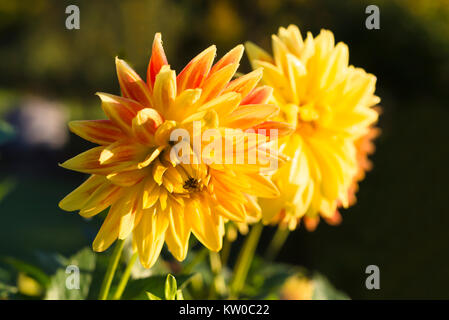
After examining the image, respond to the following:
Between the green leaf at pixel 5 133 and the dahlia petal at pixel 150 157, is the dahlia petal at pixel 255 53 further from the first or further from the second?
the green leaf at pixel 5 133

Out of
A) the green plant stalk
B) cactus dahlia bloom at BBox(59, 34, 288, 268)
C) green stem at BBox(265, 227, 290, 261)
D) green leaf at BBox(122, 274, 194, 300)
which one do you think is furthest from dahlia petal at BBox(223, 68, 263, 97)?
green stem at BBox(265, 227, 290, 261)

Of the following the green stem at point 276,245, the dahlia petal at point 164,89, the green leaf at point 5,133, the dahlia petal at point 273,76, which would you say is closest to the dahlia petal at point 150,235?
the dahlia petal at point 164,89

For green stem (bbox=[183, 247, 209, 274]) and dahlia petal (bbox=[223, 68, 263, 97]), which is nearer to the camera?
dahlia petal (bbox=[223, 68, 263, 97])

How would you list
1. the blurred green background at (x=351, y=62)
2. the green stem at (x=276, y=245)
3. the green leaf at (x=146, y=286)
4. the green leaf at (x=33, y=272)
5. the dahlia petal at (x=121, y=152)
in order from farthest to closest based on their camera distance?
the green stem at (x=276, y=245) < the blurred green background at (x=351, y=62) < the green leaf at (x=33, y=272) < the green leaf at (x=146, y=286) < the dahlia petal at (x=121, y=152)

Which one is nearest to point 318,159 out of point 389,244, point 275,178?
point 275,178

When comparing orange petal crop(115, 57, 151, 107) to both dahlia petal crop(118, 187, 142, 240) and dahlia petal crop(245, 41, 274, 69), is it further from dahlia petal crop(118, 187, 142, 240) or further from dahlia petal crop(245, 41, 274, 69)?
dahlia petal crop(245, 41, 274, 69)

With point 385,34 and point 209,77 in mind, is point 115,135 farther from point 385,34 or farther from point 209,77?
point 385,34
